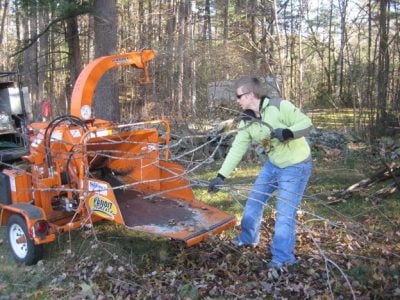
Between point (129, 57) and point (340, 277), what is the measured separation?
3.72 meters

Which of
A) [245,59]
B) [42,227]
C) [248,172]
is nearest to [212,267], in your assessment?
[42,227]

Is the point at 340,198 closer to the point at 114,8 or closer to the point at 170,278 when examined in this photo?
the point at 170,278

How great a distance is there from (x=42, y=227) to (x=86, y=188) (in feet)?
2.32

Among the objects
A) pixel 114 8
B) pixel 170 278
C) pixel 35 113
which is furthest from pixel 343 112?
pixel 35 113

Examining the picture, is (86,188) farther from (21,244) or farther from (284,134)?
(284,134)

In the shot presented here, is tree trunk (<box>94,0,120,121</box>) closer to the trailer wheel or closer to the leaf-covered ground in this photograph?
the leaf-covered ground

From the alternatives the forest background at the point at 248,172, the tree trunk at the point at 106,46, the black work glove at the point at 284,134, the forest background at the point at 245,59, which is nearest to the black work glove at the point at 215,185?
the forest background at the point at 248,172

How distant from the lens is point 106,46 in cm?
1123

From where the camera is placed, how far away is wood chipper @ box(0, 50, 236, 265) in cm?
472

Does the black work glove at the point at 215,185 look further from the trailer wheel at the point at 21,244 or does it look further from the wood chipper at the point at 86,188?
the trailer wheel at the point at 21,244

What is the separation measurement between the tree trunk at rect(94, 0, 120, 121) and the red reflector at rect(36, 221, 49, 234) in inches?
268

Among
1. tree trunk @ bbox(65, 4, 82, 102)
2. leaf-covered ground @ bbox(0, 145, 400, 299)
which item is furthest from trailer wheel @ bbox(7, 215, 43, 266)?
tree trunk @ bbox(65, 4, 82, 102)

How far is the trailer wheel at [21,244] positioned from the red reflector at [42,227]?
0.23 meters

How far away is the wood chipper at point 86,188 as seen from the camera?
4719 mm
